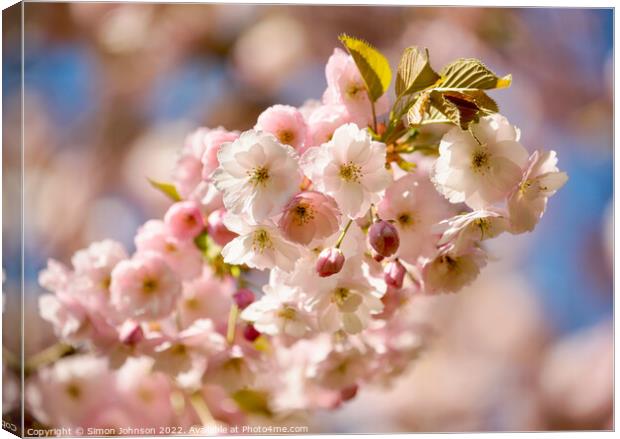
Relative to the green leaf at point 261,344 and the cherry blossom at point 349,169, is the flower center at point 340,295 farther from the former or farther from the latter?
the green leaf at point 261,344

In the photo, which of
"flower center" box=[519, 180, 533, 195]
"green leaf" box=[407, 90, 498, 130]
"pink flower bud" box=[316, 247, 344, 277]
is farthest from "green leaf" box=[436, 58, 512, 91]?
"pink flower bud" box=[316, 247, 344, 277]

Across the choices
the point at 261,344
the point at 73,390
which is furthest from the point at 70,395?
the point at 261,344

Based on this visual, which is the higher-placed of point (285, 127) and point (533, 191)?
point (285, 127)

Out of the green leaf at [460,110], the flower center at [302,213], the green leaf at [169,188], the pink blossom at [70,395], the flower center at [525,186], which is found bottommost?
the pink blossom at [70,395]

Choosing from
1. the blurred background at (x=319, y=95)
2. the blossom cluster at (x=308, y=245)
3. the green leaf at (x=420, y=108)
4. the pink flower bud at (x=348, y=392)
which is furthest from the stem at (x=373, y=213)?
the blurred background at (x=319, y=95)

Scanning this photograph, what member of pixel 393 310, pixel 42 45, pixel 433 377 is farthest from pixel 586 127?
pixel 42 45

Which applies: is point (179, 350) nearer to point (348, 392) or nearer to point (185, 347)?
point (185, 347)
